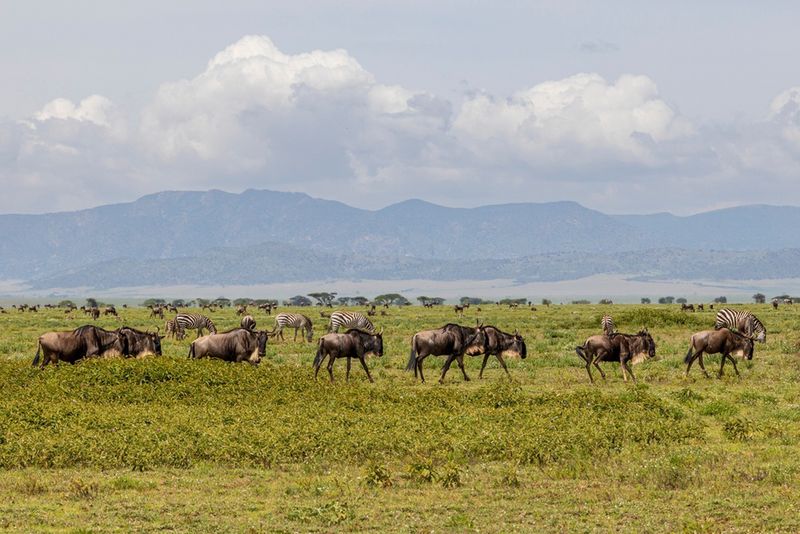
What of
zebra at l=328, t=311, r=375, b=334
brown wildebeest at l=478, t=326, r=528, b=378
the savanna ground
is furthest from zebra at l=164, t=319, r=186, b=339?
brown wildebeest at l=478, t=326, r=528, b=378

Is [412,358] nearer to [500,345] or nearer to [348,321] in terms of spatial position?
[500,345]

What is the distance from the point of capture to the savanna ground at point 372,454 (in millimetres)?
15219

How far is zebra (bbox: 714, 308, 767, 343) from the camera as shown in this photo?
4577 cm

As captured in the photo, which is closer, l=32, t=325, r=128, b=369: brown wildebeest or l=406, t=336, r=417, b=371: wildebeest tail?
l=32, t=325, r=128, b=369: brown wildebeest

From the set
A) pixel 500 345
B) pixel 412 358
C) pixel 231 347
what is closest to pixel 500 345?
pixel 500 345

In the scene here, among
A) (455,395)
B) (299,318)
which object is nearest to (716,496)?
(455,395)

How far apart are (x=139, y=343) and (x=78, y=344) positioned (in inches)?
84.9

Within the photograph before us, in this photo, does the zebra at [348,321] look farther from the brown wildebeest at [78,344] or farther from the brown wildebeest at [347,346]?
the brown wildebeest at [78,344]

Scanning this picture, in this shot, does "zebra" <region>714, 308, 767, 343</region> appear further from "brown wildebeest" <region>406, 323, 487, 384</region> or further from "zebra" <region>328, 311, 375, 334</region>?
"zebra" <region>328, 311, 375, 334</region>

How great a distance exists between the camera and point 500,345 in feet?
112

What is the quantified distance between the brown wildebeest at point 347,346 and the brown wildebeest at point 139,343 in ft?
18.2

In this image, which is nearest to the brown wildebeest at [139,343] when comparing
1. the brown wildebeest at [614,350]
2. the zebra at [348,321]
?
the brown wildebeest at [614,350]

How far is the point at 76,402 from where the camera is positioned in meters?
23.9

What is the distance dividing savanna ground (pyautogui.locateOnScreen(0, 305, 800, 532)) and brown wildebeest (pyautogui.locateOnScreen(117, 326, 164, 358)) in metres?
3.79
